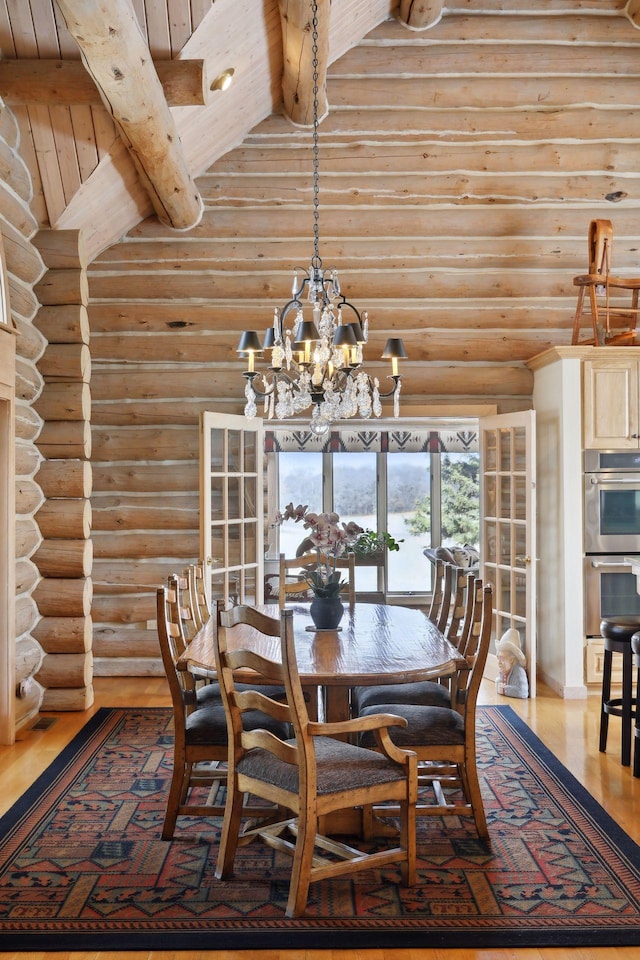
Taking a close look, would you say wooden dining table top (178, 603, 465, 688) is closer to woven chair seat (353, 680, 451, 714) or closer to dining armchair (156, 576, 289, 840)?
dining armchair (156, 576, 289, 840)

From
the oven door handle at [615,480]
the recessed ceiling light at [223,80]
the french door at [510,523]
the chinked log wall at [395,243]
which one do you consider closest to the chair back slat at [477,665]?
the french door at [510,523]

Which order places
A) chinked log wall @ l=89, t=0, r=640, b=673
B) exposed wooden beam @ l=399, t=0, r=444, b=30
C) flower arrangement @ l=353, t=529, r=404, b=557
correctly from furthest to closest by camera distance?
flower arrangement @ l=353, t=529, r=404, b=557, chinked log wall @ l=89, t=0, r=640, b=673, exposed wooden beam @ l=399, t=0, r=444, b=30

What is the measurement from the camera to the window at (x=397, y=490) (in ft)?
36.9

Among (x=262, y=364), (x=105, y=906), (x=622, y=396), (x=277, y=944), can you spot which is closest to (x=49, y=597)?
(x=262, y=364)

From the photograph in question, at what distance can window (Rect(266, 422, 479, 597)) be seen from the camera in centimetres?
1125

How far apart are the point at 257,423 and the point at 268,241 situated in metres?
1.40

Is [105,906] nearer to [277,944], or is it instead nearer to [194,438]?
[277,944]

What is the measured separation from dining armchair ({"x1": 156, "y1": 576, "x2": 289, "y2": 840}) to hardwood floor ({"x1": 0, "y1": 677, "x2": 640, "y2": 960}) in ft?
2.70

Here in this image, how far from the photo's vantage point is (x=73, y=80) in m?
4.29

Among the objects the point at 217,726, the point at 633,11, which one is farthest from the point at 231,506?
the point at 633,11

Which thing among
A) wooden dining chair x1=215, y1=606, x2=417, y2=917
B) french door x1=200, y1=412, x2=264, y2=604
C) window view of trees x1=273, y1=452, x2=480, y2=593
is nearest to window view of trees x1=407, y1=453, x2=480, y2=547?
window view of trees x1=273, y1=452, x2=480, y2=593

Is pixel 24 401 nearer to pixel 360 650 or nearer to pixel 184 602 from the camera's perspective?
pixel 184 602

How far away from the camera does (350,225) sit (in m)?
6.22

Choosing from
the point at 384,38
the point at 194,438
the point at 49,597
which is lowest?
the point at 49,597
